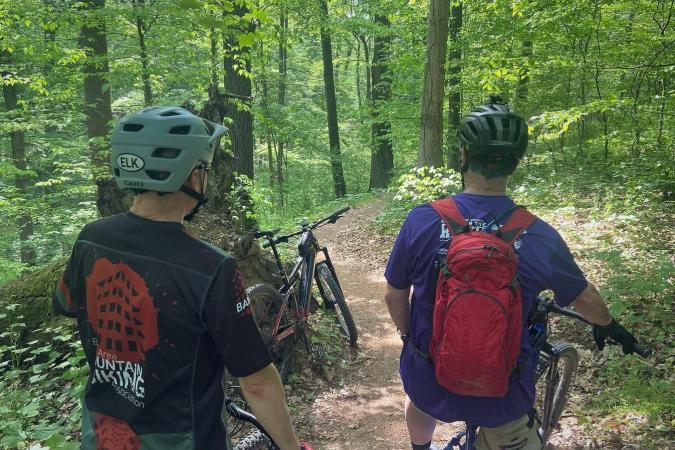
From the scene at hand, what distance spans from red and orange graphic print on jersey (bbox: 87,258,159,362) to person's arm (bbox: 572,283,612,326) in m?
1.84

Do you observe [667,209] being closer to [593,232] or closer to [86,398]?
[593,232]

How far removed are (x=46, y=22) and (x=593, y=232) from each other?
10147 millimetres

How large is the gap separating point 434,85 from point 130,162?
9738 mm

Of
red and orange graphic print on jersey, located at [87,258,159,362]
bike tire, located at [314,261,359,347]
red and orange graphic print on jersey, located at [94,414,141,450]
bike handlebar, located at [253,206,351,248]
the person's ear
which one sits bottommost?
bike tire, located at [314,261,359,347]

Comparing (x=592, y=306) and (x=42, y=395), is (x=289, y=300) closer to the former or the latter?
(x=42, y=395)

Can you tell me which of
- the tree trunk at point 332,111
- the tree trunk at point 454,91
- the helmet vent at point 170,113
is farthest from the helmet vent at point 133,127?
the tree trunk at point 332,111

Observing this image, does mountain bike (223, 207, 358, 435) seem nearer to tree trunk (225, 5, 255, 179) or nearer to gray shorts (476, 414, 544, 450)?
gray shorts (476, 414, 544, 450)

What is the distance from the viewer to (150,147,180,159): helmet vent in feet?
5.53

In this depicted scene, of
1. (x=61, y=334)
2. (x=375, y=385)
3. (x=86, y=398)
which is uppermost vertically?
(x=86, y=398)

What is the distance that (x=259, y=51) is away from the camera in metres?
9.63

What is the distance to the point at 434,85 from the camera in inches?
415

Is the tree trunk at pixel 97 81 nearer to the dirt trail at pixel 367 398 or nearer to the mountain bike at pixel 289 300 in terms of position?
the mountain bike at pixel 289 300

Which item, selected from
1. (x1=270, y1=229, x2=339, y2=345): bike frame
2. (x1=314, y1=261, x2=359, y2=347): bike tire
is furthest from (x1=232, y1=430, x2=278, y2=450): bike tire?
(x1=314, y1=261, x2=359, y2=347): bike tire

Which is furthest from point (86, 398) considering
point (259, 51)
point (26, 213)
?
point (26, 213)
